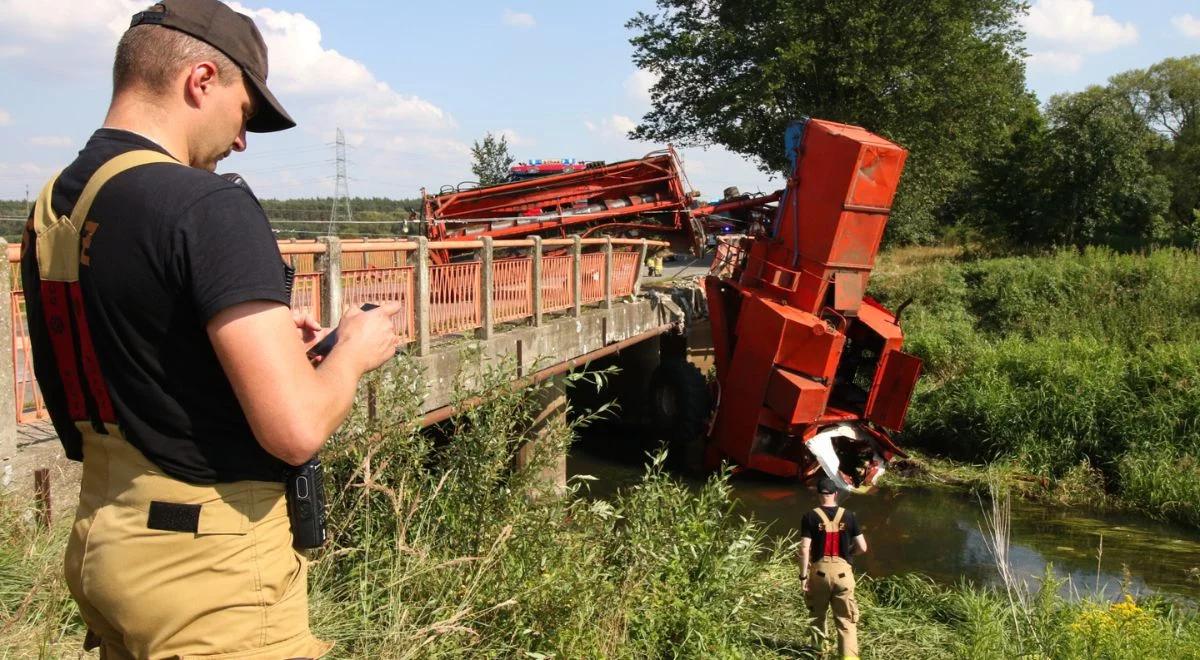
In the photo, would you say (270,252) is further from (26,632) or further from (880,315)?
(880,315)

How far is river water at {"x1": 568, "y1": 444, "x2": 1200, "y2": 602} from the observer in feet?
31.9

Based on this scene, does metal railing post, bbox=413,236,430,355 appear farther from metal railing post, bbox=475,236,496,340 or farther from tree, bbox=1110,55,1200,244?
tree, bbox=1110,55,1200,244

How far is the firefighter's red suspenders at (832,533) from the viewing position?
671cm

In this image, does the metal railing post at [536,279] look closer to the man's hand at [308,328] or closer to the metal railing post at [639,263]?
the metal railing post at [639,263]

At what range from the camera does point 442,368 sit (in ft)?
24.5

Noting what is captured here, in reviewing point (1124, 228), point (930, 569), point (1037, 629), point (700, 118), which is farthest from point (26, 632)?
point (1124, 228)

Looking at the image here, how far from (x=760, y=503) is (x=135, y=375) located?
11.4 m

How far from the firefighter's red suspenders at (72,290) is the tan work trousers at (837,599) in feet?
19.0

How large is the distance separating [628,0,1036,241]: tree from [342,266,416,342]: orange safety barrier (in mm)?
17802

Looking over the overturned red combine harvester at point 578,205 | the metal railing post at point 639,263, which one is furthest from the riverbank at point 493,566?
the overturned red combine harvester at point 578,205

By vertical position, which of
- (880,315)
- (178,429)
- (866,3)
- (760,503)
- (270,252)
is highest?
(866,3)

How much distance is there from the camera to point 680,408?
1407 cm

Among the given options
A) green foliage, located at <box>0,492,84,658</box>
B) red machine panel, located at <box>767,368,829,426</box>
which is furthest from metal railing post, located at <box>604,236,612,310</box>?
green foliage, located at <box>0,492,84,658</box>

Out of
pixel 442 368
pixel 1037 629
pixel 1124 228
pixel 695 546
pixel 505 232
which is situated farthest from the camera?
pixel 1124 228
